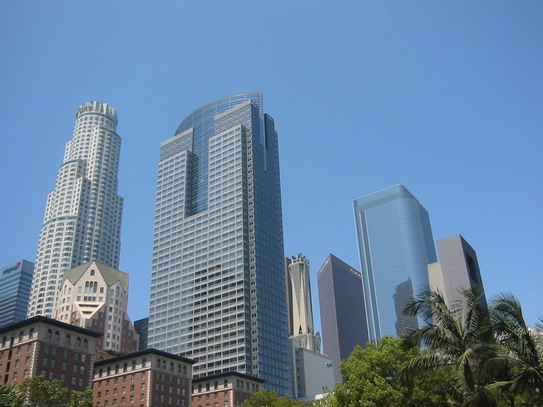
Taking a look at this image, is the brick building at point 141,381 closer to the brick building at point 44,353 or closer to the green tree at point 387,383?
the brick building at point 44,353

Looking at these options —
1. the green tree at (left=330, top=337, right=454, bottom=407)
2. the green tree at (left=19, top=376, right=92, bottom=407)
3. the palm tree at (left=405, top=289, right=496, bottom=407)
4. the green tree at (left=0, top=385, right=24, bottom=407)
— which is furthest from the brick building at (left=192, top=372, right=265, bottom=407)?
the palm tree at (left=405, top=289, right=496, bottom=407)

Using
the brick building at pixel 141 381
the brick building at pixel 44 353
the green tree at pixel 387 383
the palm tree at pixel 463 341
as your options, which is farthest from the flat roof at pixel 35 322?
the palm tree at pixel 463 341

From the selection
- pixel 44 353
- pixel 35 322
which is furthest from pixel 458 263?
pixel 35 322

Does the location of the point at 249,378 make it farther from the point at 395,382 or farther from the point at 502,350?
the point at 502,350

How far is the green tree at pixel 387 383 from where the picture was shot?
41719mm

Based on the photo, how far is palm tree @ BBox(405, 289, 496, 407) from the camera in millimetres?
28755

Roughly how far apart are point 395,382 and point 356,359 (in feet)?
14.0

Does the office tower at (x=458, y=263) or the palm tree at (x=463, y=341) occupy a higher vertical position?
the office tower at (x=458, y=263)

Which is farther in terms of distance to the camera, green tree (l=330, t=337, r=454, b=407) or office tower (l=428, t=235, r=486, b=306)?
office tower (l=428, t=235, r=486, b=306)

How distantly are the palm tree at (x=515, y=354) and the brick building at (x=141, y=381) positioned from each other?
319 feet

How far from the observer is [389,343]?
47.2 metres

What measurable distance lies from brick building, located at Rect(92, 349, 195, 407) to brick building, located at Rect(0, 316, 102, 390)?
12278 millimetres

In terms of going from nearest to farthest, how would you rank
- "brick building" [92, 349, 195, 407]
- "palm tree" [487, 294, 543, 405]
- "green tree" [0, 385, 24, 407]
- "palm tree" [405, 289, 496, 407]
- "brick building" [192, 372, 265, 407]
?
"palm tree" [487, 294, 543, 405] → "palm tree" [405, 289, 496, 407] → "green tree" [0, 385, 24, 407] → "brick building" [92, 349, 195, 407] → "brick building" [192, 372, 265, 407]

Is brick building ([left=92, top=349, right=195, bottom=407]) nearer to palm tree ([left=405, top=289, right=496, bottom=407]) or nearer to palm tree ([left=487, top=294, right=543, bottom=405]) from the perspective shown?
palm tree ([left=405, top=289, right=496, bottom=407])
